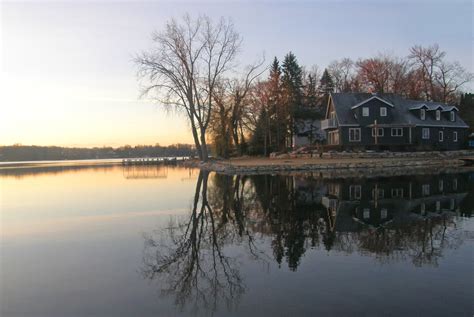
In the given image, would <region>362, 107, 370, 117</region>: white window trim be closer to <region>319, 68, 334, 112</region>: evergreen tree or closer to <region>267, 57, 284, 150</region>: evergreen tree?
<region>267, 57, 284, 150</region>: evergreen tree

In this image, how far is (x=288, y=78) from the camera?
2429 inches

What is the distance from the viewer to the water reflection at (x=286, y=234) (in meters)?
7.62

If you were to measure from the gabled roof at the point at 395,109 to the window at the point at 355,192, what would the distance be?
2595 cm

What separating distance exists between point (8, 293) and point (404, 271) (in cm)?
743

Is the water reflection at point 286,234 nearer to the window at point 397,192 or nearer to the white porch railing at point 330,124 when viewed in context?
the window at point 397,192

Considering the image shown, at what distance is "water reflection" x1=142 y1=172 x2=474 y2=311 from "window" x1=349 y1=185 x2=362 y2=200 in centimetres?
9

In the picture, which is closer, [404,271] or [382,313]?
[382,313]

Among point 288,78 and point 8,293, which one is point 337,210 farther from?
point 288,78

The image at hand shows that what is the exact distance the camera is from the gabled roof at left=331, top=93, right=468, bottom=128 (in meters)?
46.3

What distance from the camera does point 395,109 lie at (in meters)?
48.0

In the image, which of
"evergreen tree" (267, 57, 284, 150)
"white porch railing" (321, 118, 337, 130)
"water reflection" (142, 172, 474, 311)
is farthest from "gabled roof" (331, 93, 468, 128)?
"water reflection" (142, 172, 474, 311)

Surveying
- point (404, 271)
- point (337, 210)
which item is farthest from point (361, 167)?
point (404, 271)

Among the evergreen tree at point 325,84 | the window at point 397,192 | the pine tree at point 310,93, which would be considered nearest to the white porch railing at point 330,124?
the pine tree at point 310,93

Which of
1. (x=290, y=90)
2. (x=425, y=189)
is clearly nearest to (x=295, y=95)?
(x=290, y=90)
